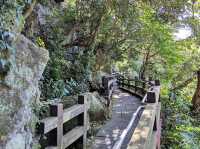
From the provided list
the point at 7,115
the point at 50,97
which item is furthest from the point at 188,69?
the point at 7,115

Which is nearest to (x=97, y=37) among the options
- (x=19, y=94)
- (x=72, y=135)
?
(x=72, y=135)

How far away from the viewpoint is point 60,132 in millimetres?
4668

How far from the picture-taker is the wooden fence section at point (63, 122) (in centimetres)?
418

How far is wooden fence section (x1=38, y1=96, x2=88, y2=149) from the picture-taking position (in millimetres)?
4183

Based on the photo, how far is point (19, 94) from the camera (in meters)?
3.74

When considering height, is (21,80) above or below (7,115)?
above

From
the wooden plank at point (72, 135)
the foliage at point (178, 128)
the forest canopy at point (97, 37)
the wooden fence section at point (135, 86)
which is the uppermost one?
the forest canopy at point (97, 37)

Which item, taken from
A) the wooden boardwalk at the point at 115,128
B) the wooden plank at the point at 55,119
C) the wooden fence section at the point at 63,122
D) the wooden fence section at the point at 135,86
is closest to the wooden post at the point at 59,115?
the wooden fence section at the point at 63,122

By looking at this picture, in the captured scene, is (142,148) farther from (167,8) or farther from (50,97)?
(167,8)

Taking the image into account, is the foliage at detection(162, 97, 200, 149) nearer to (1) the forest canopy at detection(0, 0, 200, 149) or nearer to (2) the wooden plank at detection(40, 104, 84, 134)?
(1) the forest canopy at detection(0, 0, 200, 149)

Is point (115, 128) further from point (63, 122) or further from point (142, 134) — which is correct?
point (142, 134)

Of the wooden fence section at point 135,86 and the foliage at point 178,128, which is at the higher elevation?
the wooden fence section at point 135,86

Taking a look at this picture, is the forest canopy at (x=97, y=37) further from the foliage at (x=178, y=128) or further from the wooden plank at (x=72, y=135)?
the wooden plank at (x=72, y=135)

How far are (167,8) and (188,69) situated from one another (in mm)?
6729
